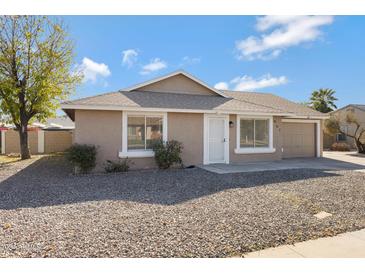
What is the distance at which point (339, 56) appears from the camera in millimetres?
12961

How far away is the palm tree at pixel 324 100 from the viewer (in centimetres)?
3766

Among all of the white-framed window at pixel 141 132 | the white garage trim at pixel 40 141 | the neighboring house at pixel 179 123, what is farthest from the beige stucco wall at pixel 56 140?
the white-framed window at pixel 141 132

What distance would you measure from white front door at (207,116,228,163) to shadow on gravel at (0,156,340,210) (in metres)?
2.06

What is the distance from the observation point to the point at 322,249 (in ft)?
13.1

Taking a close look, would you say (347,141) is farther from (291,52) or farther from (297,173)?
(297,173)

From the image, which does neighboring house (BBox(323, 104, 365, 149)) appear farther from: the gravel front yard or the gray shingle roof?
the gravel front yard

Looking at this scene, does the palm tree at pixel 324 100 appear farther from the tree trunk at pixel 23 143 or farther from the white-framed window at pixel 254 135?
the tree trunk at pixel 23 143

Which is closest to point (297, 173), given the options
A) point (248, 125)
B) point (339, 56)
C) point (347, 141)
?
point (248, 125)

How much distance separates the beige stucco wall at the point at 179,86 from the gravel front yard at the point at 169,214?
664 cm

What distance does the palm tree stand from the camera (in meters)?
Result: 37.7

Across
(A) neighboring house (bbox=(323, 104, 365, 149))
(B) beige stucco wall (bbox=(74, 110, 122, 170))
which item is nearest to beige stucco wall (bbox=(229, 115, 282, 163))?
(B) beige stucco wall (bbox=(74, 110, 122, 170))

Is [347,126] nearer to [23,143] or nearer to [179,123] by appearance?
[179,123]

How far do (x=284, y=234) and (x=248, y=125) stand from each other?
9335 millimetres

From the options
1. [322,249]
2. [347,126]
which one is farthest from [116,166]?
[347,126]
